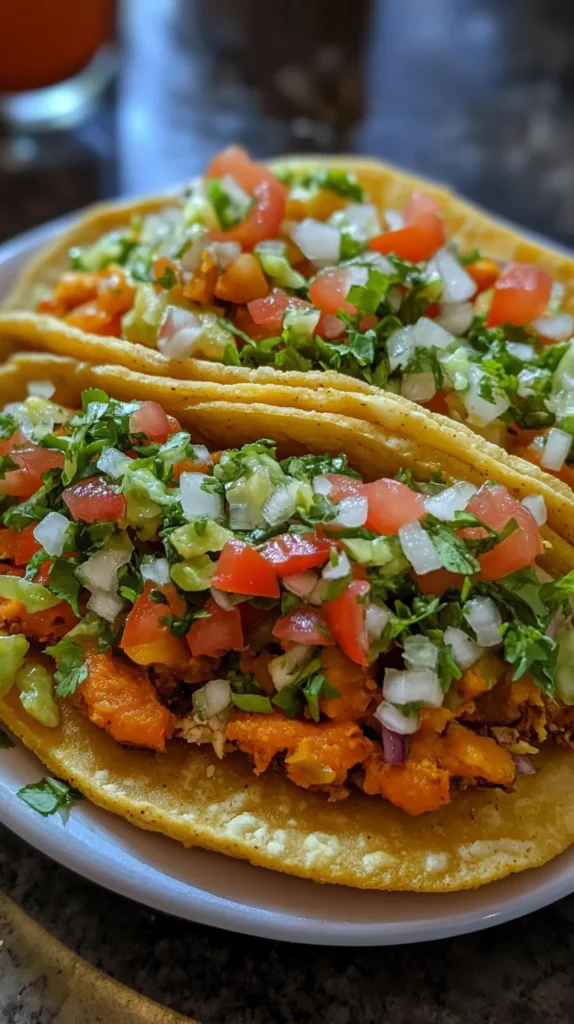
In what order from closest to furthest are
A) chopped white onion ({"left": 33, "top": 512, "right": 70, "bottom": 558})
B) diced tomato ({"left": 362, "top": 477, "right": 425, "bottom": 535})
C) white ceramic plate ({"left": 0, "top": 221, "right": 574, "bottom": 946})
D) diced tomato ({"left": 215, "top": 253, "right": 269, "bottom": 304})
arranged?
white ceramic plate ({"left": 0, "top": 221, "right": 574, "bottom": 946}) → diced tomato ({"left": 362, "top": 477, "right": 425, "bottom": 535}) → chopped white onion ({"left": 33, "top": 512, "right": 70, "bottom": 558}) → diced tomato ({"left": 215, "top": 253, "right": 269, "bottom": 304})

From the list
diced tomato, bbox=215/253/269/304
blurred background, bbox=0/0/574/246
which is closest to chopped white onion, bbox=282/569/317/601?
diced tomato, bbox=215/253/269/304

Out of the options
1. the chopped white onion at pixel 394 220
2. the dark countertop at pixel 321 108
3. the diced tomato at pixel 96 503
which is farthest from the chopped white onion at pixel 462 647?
the chopped white onion at pixel 394 220

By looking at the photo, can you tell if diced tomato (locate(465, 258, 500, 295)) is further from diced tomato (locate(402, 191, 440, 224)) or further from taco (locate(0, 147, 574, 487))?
diced tomato (locate(402, 191, 440, 224))

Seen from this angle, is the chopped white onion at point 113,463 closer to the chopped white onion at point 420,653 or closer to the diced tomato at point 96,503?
the diced tomato at point 96,503

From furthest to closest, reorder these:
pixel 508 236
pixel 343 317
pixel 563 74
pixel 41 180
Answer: pixel 563 74
pixel 41 180
pixel 508 236
pixel 343 317

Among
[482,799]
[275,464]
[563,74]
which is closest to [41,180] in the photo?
[275,464]

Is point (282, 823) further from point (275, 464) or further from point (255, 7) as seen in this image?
point (255, 7)

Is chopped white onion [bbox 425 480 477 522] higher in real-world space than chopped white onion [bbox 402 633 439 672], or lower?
higher
